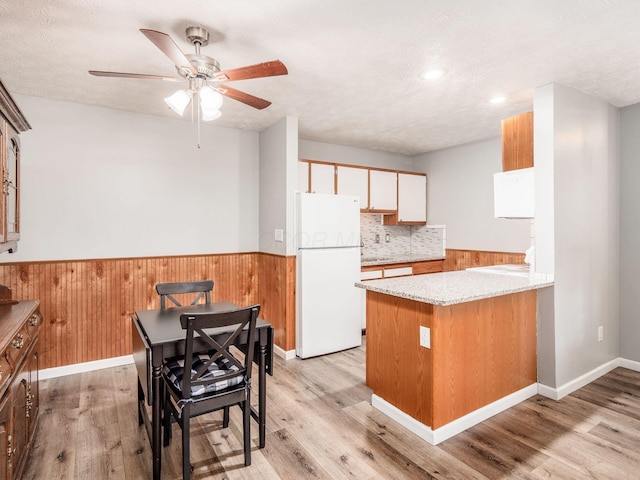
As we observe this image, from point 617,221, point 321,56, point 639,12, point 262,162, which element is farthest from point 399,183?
point 639,12

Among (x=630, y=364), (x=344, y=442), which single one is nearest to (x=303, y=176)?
(x=344, y=442)

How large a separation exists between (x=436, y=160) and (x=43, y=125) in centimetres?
452

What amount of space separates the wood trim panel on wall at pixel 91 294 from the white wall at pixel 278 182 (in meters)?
0.54

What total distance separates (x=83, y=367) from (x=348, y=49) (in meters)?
3.43

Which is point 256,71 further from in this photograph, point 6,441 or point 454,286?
point 6,441

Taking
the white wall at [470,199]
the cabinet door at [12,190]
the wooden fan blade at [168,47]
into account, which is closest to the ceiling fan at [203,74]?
the wooden fan blade at [168,47]

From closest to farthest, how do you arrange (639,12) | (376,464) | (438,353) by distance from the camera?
(639,12)
(376,464)
(438,353)

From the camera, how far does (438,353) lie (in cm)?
222

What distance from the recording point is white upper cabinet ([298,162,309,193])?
4.11m

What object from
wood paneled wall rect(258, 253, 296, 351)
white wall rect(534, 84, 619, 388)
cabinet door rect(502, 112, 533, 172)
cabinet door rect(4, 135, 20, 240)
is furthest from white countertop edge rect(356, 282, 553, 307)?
cabinet door rect(4, 135, 20, 240)

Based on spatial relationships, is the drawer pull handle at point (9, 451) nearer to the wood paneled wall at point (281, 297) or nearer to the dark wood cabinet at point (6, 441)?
the dark wood cabinet at point (6, 441)

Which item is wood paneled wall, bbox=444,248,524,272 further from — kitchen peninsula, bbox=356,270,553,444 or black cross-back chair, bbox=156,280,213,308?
black cross-back chair, bbox=156,280,213,308

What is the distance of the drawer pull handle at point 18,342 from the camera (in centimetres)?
182

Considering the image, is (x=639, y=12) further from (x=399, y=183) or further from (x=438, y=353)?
(x=399, y=183)
